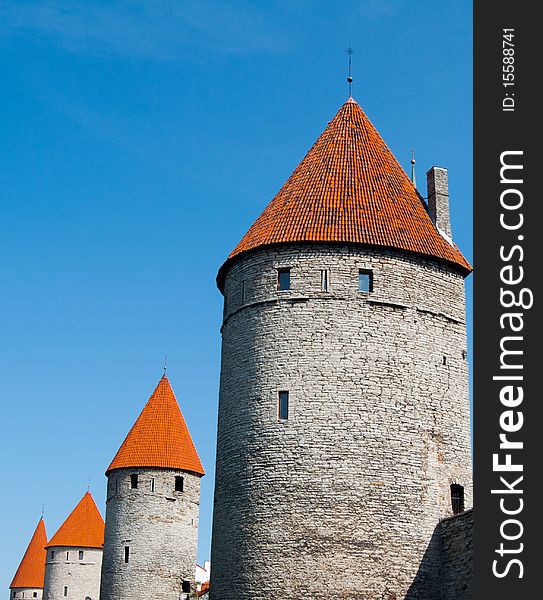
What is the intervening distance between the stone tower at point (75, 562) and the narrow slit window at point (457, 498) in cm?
2826

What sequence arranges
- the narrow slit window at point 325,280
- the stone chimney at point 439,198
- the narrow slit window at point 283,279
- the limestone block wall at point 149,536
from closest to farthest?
the narrow slit window at point 325,280 → the narrow slit window at point 283,279 → the stone chimney at point 439,198 → the limestone block wall at point 149,536

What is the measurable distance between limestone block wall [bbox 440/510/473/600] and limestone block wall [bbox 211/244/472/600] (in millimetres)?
205

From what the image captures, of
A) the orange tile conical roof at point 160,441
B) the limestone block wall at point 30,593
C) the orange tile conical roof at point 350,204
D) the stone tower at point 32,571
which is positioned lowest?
the limestone block wall at point 30,593

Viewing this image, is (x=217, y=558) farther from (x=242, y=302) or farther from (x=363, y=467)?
(x=242, y=302)

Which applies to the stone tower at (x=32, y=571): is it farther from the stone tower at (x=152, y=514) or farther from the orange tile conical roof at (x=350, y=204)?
the orange tile conical roof at (x=350, y=204)

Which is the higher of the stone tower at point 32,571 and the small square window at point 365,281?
the small square window at point 365,281

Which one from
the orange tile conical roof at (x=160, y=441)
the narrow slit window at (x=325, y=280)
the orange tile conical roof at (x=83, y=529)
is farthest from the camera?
the orange tile conical roof at (x=83, y=529)

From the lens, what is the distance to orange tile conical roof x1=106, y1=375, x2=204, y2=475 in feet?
105

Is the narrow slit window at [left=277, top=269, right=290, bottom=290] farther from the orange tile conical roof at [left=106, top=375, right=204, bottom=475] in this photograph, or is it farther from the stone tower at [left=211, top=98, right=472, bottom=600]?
the orange tile conical roof at [left=106, top=375, right=204, bottom=475]

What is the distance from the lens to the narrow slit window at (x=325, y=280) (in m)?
18.8

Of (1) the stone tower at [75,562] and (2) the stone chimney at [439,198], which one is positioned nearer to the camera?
(2) the stone chimney at [439,198]

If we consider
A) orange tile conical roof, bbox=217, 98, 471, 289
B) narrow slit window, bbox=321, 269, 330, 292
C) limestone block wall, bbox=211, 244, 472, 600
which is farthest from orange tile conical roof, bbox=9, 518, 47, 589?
narrow slit window, bbox=321, 269, 330, 292

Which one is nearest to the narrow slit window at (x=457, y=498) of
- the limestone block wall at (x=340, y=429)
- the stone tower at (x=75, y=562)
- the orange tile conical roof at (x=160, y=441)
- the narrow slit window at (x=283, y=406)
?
the limestone block wall at (x=340, y=429)

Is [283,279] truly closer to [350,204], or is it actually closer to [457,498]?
[350,204]
